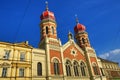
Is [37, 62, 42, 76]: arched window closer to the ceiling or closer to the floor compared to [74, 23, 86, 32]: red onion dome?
closer to the floor

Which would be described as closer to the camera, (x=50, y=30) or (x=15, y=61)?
(x=15, y=61)

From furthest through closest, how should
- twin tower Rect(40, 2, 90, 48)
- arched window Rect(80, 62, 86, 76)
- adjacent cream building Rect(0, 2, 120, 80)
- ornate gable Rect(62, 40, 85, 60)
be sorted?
twin tower Rect(40, 2, 90, 48), arched window Rect(80, 62, 86, 76), ornate gable Rect(62, 40, 85, 60), adjacent cream building Rect(0, 2, 120, 80)

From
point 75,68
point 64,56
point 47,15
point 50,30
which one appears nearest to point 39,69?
point 64,56

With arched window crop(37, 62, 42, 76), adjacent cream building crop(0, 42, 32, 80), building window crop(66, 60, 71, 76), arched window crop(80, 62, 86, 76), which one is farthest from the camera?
arched window crop(80, 62, 86, 76)

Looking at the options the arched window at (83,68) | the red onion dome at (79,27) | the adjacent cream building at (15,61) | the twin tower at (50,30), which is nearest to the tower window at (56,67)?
the adjacent cream building at (15,61)

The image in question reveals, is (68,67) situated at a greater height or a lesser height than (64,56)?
lesser

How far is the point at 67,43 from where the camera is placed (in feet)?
107

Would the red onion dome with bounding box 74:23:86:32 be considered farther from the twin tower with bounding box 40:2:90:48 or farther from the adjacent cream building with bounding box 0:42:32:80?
the adjacent cream building with bounding box 0:42:32:80

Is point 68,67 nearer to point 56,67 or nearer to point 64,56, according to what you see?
point 64,56

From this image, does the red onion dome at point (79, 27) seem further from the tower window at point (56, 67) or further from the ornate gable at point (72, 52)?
the tower window at point (56, 67)

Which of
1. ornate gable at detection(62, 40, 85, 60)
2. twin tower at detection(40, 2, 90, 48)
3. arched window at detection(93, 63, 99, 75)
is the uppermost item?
twin tower at detection(40, 2, 90, 48)

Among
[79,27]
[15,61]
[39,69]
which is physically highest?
[79,27]

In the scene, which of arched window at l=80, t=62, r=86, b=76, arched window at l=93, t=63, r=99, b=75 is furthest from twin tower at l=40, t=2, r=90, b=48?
arched window at l=93, t=63, r=99, b=75

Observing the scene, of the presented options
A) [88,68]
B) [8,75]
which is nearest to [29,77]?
[8,75]
